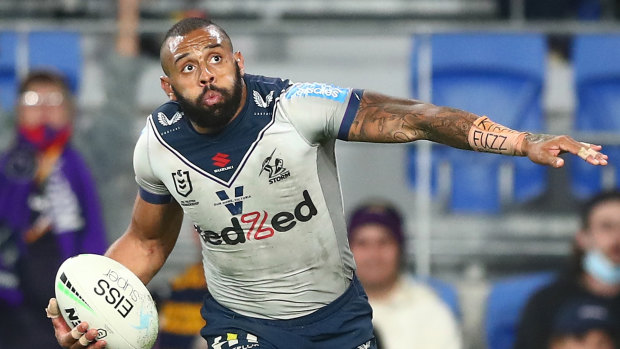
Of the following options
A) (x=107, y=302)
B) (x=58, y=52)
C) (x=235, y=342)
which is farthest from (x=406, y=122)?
(x=58, y=52)

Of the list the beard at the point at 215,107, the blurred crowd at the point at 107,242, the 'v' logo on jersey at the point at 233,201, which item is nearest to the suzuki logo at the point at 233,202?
the 'v' logo on jersey at the point at 233,201

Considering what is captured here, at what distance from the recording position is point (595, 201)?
7777 millimetres

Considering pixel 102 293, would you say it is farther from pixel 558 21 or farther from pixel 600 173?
pixel 558 21

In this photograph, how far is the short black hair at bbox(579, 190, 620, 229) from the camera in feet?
25.4

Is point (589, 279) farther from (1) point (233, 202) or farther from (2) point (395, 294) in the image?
(1) point (233, 202)

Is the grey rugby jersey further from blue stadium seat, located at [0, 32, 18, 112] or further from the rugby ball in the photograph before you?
blue stadium seat, located at [0, 32, 18, 112]

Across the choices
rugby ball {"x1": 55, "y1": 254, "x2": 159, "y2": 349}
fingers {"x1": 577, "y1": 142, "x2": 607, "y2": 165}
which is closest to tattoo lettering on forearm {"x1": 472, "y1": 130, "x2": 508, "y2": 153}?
fingers {"x1": 577, "y1": 142, "x2": 607, "y2": 165}

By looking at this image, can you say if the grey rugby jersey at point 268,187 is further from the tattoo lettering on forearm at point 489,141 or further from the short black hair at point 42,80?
the short black hair at point 42,80

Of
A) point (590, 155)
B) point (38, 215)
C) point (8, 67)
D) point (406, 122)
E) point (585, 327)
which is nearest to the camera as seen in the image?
point (590, 155)

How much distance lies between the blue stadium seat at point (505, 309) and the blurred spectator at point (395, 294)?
0.39 metres

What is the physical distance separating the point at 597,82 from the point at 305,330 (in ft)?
15.6

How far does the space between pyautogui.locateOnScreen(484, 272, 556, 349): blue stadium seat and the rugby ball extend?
3.47 metres

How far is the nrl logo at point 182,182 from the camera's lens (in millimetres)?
4930

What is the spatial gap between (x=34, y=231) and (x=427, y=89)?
3066 mm
